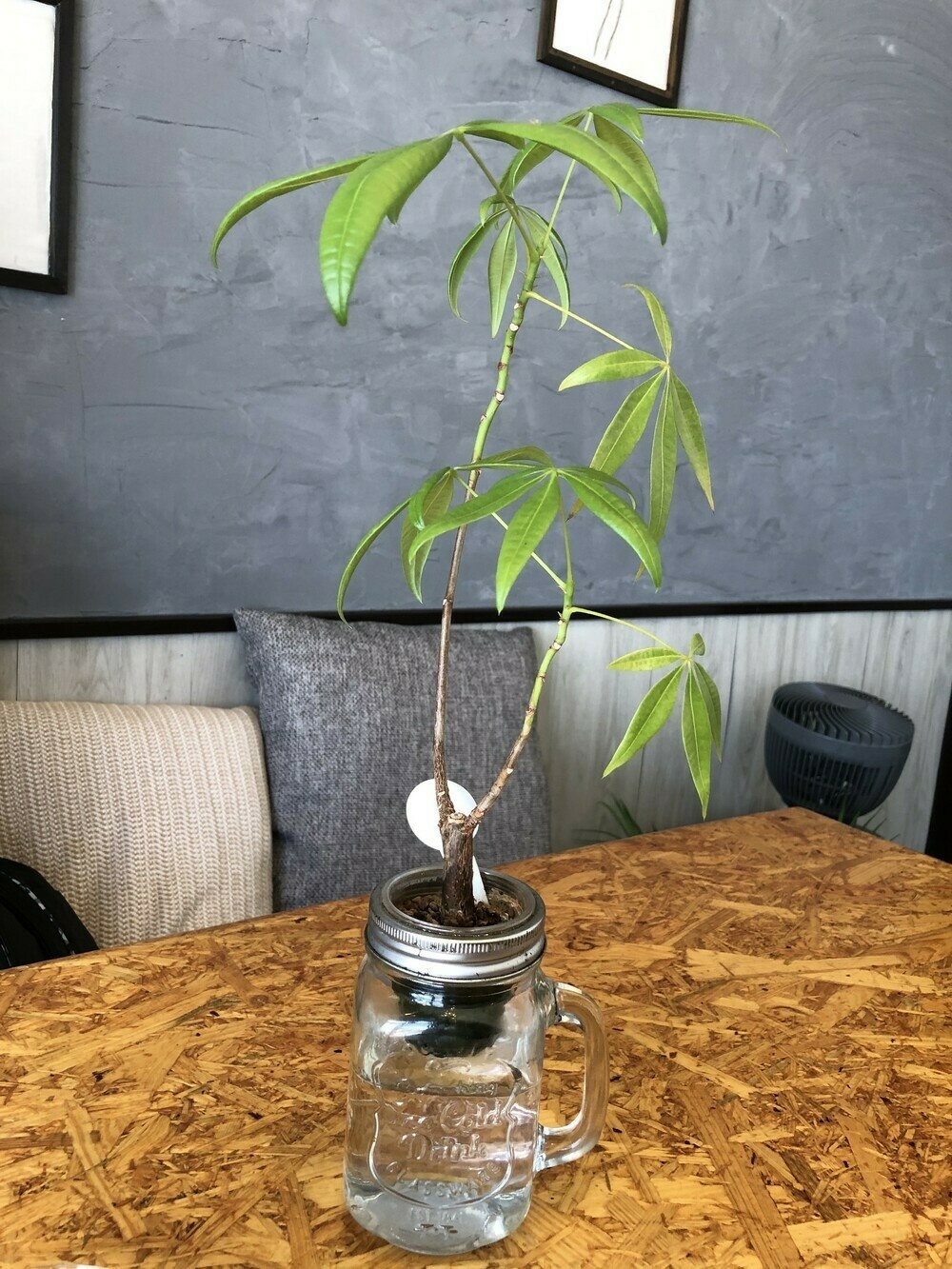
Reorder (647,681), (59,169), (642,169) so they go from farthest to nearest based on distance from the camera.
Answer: (647,681), (59,169), (642,169)

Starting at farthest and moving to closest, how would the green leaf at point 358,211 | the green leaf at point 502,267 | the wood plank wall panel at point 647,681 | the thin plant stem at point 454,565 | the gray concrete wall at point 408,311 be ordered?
the wood plank wall panel at point 647,681 → the gray concrete wall at point 408,311 → the green leaf at point 502,267 → the thin plant stem at point 454,565 → the green leaf at point 358,211

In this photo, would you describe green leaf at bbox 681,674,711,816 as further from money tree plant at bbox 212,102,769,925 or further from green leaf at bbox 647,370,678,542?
green leaf at bbox 647,370,678,542

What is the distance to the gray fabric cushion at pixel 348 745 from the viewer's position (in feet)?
5.68

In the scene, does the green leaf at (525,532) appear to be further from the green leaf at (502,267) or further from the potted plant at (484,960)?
the green leaf at (502,267)

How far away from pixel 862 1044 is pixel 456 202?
5.18ft

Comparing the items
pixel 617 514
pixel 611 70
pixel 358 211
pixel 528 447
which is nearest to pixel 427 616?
pixel 611 70

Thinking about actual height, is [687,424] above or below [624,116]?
below

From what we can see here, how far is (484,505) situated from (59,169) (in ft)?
4.26

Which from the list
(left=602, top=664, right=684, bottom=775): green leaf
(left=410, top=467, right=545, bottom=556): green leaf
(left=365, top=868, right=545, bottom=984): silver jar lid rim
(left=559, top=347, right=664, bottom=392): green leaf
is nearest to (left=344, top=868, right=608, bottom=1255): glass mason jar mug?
(left=365, top=868, right=545, bottom=984): silver jar lid rim

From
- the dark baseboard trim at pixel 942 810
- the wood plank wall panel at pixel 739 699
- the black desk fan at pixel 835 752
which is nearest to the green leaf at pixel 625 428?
the wood plank wall panel at pixel 739 699

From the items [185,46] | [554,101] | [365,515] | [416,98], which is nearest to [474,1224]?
[365,515]

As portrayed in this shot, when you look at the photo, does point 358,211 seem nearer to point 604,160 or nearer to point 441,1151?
point 604,160

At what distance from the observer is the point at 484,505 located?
0.58 m

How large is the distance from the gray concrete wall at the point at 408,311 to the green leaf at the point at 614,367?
1.16 meters
